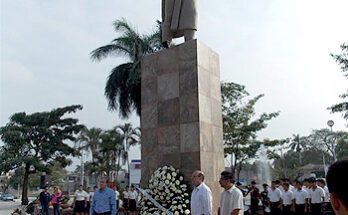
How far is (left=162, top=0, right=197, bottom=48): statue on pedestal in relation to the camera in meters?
7.46

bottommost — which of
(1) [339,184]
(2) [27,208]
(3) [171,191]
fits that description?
(2) [27,208]

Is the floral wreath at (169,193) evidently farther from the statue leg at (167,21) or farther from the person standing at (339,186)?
the person standing at (339,186)

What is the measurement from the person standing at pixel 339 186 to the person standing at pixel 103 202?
5.29 m

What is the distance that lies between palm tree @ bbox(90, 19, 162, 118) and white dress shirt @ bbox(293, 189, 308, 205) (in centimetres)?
1099

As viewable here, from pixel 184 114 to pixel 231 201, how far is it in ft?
8.80

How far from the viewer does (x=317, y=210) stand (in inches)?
360

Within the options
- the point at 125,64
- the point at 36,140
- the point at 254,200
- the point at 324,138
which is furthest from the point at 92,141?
the point at 324,138

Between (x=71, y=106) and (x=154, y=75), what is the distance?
20.4 metres

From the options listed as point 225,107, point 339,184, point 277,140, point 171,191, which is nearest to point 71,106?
point 225,107

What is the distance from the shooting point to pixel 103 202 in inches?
243

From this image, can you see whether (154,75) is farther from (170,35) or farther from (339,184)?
(339,184)

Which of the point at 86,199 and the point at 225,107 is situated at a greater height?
the point at 225,107

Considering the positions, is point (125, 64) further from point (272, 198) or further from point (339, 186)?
point (339, 186)

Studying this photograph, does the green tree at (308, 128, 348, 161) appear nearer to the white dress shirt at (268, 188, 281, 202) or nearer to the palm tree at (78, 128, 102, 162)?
the palm tree at (78, 128, 102, 162)
